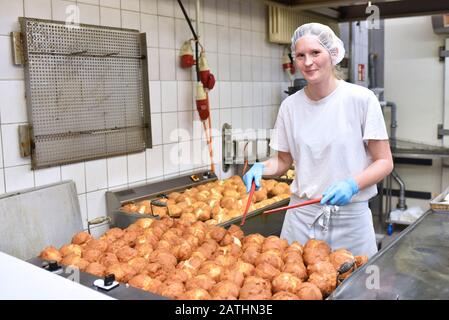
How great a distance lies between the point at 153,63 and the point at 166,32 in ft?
0.89

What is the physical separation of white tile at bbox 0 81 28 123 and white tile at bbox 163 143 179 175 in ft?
3.56

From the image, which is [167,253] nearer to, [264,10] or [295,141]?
[295,141]

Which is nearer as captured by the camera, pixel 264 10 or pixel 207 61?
pixel 207 61

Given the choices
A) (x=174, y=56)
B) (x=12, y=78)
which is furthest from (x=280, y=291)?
(x=174, y=56)

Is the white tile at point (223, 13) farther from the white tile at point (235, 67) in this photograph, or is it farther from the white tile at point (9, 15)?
the white tile at point (9, 15)

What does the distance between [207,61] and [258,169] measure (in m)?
1.68

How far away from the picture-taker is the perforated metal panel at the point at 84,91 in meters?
2.45

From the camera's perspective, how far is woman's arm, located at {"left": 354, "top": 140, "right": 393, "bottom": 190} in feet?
6.25

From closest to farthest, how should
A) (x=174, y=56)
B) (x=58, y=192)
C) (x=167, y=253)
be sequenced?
1. (x=167, y=253)
2. (x=58, y=192)
3. (x=174, y=56)

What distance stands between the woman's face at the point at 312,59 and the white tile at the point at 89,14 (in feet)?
4.55

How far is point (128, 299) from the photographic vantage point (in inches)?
53.0

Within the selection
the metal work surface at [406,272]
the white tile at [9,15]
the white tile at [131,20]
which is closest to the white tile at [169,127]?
the white tile at [131,20]

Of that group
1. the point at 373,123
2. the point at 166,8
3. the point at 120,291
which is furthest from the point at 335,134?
the point at 166,8

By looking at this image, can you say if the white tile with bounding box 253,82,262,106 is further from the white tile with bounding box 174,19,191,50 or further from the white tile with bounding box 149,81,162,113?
the white tile with bounding box 149,81,162,113
